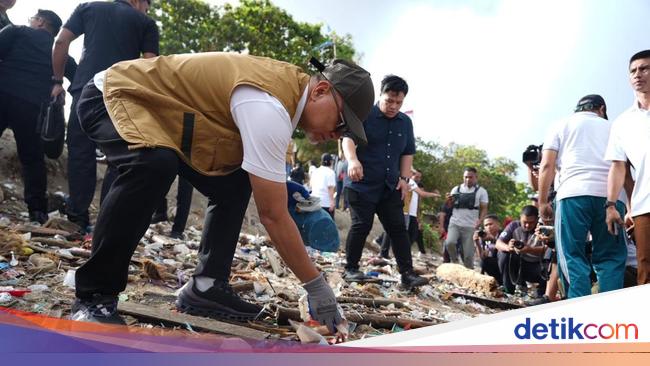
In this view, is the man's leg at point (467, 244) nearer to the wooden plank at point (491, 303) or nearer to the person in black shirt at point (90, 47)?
the wooden plank at point (491, 303)

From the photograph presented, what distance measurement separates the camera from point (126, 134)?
85.7 inches

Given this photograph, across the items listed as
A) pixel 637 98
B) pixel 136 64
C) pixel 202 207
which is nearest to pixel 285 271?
pixel 136 64

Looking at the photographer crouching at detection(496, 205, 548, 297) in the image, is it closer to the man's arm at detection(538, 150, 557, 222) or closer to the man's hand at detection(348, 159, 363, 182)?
the man's arm at detection(538, 150, 557, 222)

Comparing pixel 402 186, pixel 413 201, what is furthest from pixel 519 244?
pixel 413 201

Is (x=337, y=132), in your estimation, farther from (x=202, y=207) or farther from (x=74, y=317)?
(x=202, y=207)

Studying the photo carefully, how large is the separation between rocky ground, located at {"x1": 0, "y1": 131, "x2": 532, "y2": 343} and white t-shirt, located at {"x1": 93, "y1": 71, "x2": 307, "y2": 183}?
828 mm

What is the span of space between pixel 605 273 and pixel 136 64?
3650 millimetres

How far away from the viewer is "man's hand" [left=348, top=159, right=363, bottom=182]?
4.54 metres

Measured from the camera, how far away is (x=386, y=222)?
195 inches

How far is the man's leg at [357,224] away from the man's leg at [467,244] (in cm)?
415

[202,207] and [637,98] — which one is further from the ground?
[637,98]

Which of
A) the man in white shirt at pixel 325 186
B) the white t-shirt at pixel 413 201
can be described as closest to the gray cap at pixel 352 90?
the man in white shirt at pixel 325 186

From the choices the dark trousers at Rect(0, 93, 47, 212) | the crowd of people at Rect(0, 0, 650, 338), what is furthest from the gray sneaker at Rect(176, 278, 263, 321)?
the dark trousers at Rect(0, 93, 47, 212)

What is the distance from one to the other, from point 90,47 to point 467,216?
636 cm
